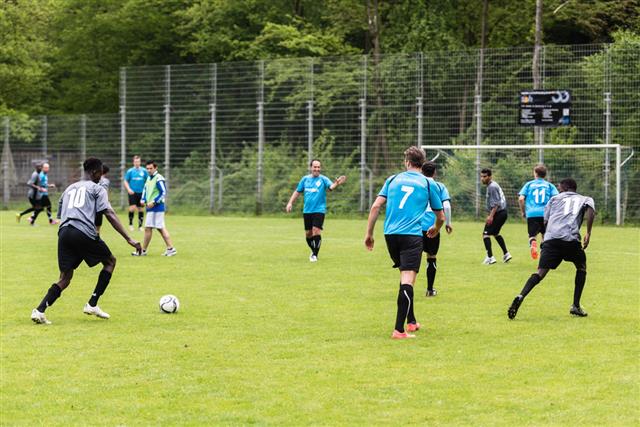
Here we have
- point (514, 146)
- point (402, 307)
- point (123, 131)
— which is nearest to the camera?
point (402, 307)

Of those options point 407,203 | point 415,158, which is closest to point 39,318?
point 407,203

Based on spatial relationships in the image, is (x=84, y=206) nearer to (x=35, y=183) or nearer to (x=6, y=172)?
(x=35, y=183)

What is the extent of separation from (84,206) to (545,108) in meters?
24.8

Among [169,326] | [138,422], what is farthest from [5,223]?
[138,422]

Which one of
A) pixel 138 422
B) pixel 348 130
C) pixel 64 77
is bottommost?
pixel 138 422

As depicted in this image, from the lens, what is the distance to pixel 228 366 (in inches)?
390

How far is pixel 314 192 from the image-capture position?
21.8m

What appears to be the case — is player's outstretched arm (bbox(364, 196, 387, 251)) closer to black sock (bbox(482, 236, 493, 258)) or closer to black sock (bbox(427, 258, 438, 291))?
black sock (bbox(427, 258, 438, 291))

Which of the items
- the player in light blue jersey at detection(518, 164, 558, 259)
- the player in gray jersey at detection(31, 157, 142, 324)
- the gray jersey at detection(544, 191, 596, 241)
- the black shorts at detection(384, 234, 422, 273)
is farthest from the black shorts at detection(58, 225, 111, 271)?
the player in light blue jersey at detection(518, 164, 558, 259)

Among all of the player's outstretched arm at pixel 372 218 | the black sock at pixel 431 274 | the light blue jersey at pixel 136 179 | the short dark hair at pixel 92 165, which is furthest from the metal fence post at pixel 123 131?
the player's outstretched arm at pixel 372 218

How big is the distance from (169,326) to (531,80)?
88.3 feet

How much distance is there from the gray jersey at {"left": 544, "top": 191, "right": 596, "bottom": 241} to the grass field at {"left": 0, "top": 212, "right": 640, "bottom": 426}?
103 cm

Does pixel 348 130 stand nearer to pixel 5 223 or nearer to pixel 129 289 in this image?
pixel 5 223

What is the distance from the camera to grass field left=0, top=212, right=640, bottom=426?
8.16 m
